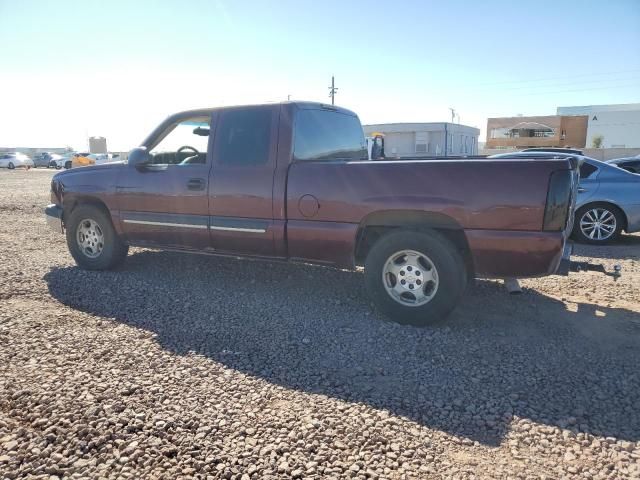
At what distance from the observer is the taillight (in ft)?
11.3

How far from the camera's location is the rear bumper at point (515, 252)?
3547 mm

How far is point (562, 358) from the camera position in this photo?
137 inches

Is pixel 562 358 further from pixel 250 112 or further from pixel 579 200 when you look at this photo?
pixel 579 200

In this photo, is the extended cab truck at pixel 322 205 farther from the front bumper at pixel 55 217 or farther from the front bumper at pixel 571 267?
the front bumper at pixel 571 267

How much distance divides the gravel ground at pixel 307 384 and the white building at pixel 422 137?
3740 centimetres

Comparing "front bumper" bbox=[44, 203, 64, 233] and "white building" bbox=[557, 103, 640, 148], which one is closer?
"front bumper" bbox=[44, 203, 64, 233]

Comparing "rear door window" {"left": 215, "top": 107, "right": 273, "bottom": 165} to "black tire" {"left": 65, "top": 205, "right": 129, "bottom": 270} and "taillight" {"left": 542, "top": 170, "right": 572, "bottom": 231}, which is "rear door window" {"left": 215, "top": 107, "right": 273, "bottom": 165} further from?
"taillight" {"left": 542, "top": 170, "right": 572, "bottom": 231}

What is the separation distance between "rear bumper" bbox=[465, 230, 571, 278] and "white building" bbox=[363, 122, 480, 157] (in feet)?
124

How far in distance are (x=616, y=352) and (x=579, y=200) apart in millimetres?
4839

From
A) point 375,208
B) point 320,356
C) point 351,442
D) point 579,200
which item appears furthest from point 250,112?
point 579,200

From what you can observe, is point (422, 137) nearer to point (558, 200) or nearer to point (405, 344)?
point (558, 200)

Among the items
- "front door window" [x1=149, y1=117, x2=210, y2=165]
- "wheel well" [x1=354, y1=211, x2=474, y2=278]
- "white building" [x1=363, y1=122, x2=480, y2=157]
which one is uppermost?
"white building" [x1=363, y1=122, x2=480, y2=157]

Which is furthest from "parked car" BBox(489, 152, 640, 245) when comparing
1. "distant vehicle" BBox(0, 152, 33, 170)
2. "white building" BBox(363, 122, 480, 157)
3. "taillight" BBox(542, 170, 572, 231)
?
"distant vehicle" BBox(0, 152, 33, 170)

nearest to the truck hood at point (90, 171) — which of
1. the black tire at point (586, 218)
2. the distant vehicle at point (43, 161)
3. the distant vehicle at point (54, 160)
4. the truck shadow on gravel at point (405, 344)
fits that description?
the truck shadow on gravel at point (405, 344)
